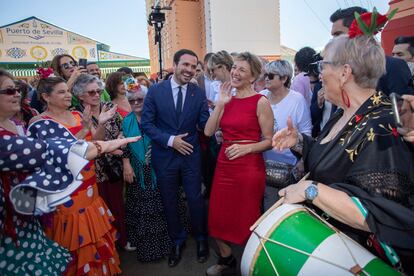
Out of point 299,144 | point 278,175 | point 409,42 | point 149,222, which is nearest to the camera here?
point 299,144

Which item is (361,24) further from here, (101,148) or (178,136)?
(178,136)

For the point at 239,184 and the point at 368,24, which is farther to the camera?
the point at 239,184

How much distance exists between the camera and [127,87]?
3.02m

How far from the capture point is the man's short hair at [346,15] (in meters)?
2.34


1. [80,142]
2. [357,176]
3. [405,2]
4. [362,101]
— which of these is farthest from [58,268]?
[405,2]

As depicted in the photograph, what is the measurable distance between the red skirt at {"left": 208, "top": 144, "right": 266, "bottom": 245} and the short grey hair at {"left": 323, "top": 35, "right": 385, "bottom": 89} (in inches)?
44.6

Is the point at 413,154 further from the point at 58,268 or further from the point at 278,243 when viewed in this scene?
the point at 58,268

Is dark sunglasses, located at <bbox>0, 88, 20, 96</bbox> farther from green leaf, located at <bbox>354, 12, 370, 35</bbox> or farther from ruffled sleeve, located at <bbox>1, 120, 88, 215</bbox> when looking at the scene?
green leaf, located at <bbox>354, 12, 370, 35</bbox>

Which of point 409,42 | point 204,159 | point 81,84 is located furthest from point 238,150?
point 409,42

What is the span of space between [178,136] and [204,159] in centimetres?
138

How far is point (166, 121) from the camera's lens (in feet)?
8.80

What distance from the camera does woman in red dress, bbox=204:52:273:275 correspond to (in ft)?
7.63

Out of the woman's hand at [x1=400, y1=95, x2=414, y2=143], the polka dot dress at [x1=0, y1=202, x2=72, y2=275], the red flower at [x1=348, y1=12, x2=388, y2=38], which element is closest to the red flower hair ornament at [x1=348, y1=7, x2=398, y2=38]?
the red flower at [x1=348, y1=12, x2=388, y2=38]

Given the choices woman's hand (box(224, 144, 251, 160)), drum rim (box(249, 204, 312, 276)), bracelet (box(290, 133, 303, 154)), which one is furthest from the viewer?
woman's hand (box(224, 144, 251, 160))
